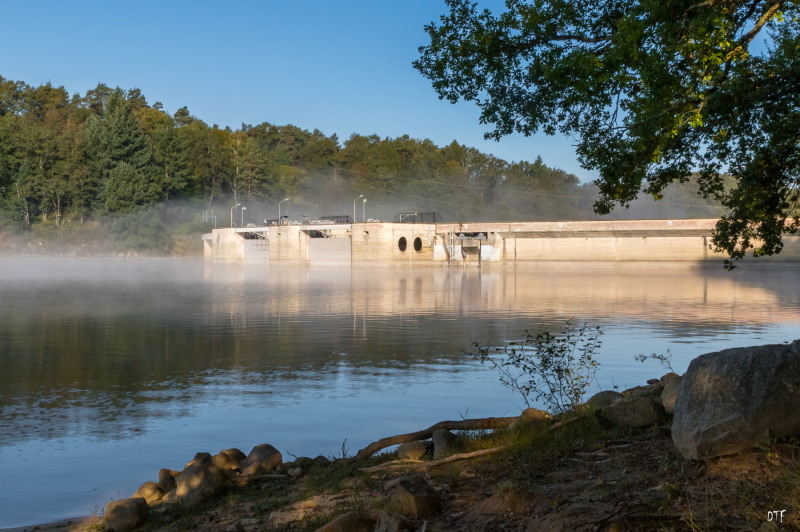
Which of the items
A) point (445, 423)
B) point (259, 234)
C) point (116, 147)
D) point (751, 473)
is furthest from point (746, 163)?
point (116, 147)

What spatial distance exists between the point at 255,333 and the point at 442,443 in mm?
16952

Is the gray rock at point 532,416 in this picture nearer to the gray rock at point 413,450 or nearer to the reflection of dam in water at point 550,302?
the gray rock at point 413,450

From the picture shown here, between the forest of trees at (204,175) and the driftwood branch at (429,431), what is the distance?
12347 cm

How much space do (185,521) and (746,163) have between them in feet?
25.6

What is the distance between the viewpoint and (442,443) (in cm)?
926

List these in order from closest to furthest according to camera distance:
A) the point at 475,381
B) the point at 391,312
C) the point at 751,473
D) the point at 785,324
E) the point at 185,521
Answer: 1. the point at 751,473
2. the point at 185,521
3. the point at 475,381
4. the point at 785,324
5. the point at 391,312

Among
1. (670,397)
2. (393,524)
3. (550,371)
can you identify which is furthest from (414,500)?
(550,371)

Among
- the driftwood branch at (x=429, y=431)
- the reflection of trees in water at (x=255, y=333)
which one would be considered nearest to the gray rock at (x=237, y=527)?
the driftwood branch at (x=429, y=431)

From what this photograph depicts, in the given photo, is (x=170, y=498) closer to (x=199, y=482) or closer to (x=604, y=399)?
(x=199, y=482)

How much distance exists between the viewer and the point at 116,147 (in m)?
129

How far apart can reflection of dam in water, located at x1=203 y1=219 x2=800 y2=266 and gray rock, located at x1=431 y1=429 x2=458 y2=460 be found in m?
80.3

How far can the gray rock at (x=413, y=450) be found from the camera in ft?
30.5

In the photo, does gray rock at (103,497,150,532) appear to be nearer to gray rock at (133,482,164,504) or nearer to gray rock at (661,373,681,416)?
gray rock at (133,482,164,504)

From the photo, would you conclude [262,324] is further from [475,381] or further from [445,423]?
[445,423]
